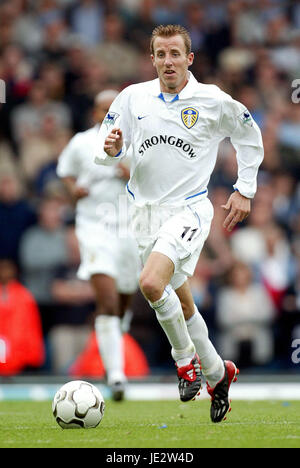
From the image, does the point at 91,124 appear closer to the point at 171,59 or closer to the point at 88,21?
the point at 88,21

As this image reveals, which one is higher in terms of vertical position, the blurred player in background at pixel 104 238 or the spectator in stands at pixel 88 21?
the spectator in stands at pixel 88 21

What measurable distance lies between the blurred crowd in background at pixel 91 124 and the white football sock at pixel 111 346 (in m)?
2.54

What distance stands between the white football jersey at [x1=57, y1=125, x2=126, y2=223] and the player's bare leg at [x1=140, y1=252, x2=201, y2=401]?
12.0 feet

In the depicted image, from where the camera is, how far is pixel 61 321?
1331 cm

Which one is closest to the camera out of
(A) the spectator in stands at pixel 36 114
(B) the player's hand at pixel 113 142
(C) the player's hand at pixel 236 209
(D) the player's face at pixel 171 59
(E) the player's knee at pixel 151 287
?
(E) the player's knee at pixel 151 287

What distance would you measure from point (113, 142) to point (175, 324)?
134cm

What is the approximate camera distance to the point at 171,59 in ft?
24.2

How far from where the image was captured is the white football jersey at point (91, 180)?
1075 cm

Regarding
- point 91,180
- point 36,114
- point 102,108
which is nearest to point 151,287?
point 102,108

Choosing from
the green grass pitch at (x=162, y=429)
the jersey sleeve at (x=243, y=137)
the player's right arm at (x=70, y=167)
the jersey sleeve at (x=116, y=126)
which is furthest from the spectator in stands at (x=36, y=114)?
→ the jersey sleeve at (x=243, y=137)

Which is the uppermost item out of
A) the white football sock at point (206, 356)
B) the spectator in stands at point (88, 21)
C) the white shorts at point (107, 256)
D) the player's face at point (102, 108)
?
the spectator in stands at point (88, 21)

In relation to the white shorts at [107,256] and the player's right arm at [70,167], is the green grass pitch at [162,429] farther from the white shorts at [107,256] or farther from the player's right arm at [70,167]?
the player's right arm at [70,167]
